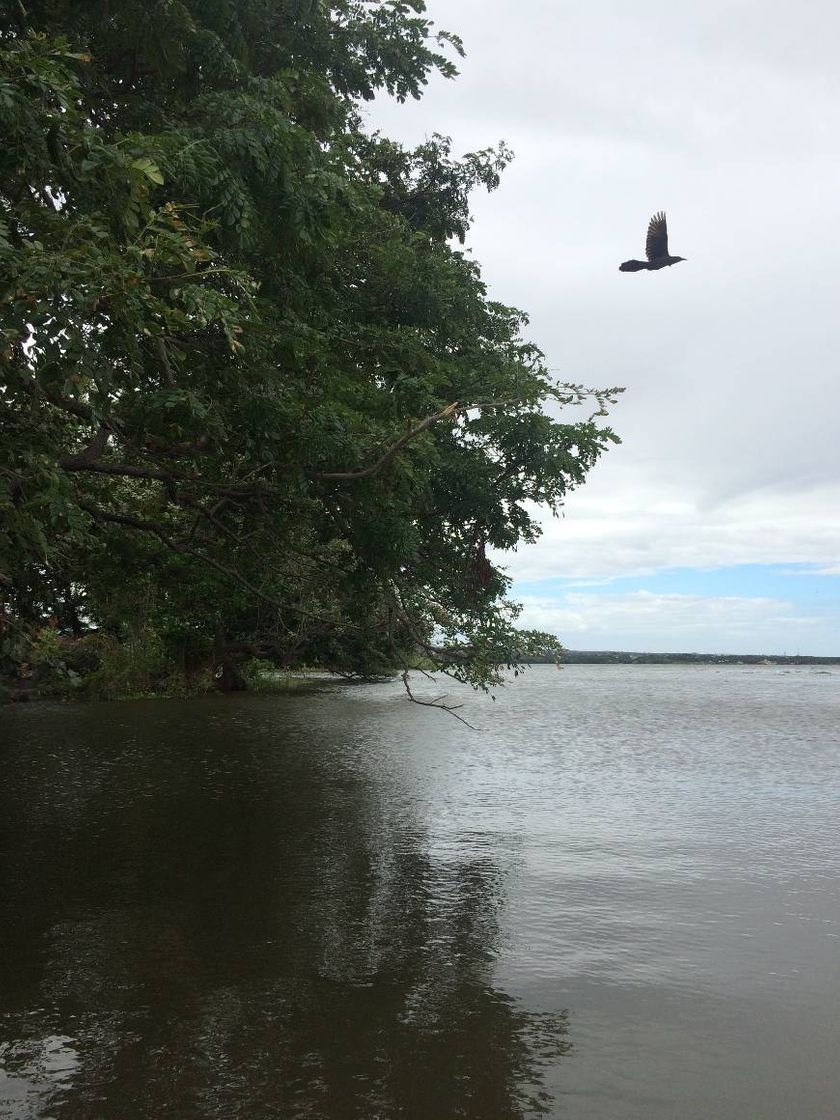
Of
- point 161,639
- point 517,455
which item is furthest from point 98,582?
point 161,639

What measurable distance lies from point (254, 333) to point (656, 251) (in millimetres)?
4030

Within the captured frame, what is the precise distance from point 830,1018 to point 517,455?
747 centimetres

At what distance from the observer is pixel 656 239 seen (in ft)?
29.6

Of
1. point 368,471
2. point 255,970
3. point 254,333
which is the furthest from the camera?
point 368,471

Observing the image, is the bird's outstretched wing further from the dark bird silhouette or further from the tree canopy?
the tree canopy

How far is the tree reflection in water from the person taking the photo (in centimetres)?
416

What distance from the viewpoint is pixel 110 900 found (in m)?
7.16

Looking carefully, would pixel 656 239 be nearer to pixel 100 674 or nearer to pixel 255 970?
pixel 255 970

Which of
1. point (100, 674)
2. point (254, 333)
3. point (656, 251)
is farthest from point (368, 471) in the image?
point (100, 674)

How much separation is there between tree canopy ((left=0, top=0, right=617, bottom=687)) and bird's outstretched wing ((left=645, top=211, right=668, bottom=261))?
2070 mm

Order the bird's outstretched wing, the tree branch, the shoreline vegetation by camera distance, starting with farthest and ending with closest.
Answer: the shoreline vegetation → the bird's outstretched wing → the tree branch

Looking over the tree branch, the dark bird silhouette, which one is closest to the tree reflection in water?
the tree branch

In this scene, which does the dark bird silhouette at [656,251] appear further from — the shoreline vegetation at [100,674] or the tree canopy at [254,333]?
the shoreline vegetation at [100,674]

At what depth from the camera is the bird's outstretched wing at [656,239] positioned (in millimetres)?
8974
